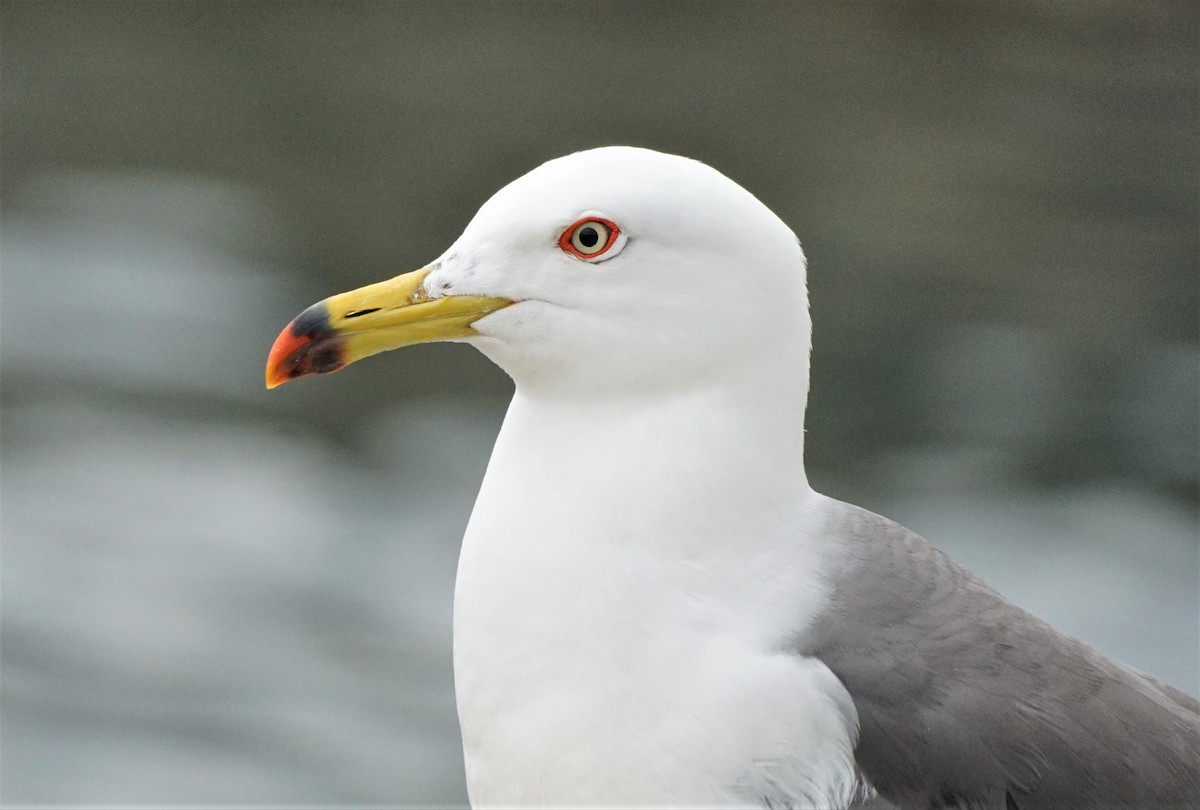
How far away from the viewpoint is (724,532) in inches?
73.7

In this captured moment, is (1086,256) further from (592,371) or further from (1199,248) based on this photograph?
(592,371)

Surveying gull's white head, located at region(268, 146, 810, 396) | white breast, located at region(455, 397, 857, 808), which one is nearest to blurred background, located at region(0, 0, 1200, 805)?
white breast, located at region(455, 397, 857, 808)

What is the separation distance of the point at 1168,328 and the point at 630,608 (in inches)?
215

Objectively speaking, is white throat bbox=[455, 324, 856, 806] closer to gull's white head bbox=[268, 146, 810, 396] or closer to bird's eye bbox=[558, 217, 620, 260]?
gull's white head bbox=[268, 146, 810, 396]

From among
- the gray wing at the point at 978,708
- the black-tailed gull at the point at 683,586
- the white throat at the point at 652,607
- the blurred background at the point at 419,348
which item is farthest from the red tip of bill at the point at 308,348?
the blurred background at the point at 419,348

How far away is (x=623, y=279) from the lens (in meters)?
1.88

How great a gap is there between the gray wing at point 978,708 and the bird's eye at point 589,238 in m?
0.46

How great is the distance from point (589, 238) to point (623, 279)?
2.5 inches

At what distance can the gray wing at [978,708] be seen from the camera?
1.84m

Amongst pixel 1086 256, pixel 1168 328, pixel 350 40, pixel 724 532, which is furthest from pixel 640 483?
pixel 350 40

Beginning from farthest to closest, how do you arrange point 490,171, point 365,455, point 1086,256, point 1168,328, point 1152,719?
point 490,171
point 1086,256
point 1168,328
point 365,455
point 1152,719

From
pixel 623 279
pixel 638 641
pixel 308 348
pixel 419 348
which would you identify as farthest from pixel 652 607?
pixel 419 348

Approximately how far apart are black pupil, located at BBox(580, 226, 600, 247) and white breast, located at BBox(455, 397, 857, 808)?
0.21 metres

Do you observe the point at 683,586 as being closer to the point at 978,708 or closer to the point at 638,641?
the point at 638,641
